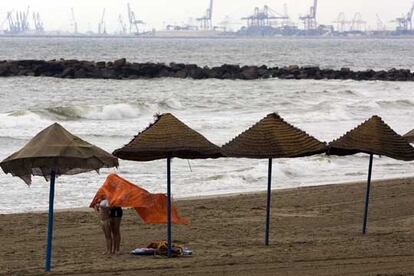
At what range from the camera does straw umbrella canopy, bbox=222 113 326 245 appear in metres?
9.69

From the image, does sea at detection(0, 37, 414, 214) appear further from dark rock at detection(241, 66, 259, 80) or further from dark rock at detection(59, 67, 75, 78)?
dark rock at detection(241, 66, 259, 80)

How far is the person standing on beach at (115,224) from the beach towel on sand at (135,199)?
5.0 inches

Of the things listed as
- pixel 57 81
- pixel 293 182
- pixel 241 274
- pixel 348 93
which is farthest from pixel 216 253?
pixel 57 81

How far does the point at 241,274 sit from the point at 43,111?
2567cm

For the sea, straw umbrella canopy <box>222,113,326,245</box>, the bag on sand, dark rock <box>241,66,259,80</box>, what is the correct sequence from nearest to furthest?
straw umbrella canopy <box>222,113,326,245</box>, the bag on sand, the sea, dark rock <box>241,66,259,80</box>

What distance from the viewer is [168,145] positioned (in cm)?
931

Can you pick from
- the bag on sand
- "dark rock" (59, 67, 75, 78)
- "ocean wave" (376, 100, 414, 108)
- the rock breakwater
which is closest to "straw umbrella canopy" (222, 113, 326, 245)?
the bag on sand

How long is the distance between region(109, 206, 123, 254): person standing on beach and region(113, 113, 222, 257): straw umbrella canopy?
0.57 meters

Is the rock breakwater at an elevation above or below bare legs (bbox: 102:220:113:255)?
below

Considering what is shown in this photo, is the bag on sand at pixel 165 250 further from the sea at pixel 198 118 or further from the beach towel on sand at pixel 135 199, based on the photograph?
the sea at pixel 198 118

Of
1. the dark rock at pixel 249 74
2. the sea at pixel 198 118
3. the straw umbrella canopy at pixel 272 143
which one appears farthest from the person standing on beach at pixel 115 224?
the dark rock at pixel 249 74

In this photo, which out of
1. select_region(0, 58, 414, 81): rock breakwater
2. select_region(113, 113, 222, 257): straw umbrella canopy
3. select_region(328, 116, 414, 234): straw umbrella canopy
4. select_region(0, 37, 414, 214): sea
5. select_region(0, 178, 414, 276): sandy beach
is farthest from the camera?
select_region(0, 58, 414, 81): rock breakwater

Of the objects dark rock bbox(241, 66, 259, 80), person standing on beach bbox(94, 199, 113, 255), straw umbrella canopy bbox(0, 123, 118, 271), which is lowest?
dark rock bbox(241, 66, 259, 80)

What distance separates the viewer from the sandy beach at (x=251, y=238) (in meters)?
8.95
